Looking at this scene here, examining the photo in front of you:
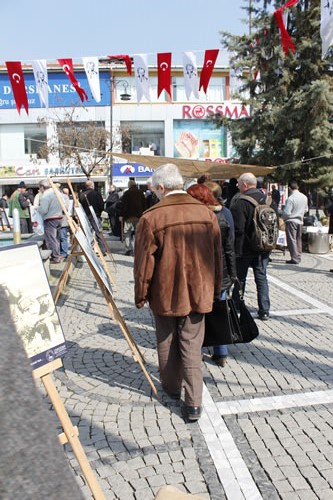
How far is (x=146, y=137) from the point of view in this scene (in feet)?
112

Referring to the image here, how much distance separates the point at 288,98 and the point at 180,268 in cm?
1283

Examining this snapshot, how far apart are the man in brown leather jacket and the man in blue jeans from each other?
1800 mm

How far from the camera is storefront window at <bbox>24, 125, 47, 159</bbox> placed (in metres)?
33.3

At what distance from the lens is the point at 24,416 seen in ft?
2.23

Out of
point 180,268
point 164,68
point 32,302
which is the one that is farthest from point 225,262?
point 164,68

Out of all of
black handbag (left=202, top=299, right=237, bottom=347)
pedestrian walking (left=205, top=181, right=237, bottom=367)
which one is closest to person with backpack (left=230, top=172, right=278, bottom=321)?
pedestrian walking (left=205, top=181, right=237, bottom=367)

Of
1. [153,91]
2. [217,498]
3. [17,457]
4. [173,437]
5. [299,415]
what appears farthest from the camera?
[153,91]

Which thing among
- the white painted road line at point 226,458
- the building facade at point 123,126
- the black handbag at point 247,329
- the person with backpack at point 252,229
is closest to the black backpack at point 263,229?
the person with backpack at point 252,229

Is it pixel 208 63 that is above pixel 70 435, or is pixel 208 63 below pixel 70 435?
above

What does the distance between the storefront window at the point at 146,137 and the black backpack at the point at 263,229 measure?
28.8m

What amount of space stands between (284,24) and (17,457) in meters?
12.3

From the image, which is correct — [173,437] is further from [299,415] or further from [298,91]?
[298,91]

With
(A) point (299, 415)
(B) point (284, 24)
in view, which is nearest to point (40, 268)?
(A) point (299, 415)

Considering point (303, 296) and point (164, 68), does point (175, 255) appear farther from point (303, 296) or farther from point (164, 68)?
point (164, 68)
